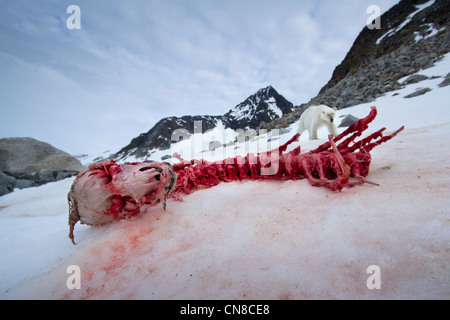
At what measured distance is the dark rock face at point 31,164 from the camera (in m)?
7.18

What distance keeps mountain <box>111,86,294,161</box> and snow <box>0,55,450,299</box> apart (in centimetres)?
5471

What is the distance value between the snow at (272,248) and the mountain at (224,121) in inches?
2154

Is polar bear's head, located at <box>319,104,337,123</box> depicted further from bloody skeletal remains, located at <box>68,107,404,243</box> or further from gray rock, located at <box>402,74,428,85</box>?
gray rock, located at <box>402,74,428,85</box>

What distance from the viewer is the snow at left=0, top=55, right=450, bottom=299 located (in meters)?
0.71

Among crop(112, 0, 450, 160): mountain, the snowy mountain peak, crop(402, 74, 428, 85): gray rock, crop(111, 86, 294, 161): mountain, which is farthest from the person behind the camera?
the snowy mountain peak

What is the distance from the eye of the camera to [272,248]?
0.95 meters

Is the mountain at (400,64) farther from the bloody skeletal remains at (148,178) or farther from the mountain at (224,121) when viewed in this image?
the mountain at (224,121)

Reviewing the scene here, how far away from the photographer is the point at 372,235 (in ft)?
2.90

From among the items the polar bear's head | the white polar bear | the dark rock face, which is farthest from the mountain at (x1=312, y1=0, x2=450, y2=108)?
the dark rock face

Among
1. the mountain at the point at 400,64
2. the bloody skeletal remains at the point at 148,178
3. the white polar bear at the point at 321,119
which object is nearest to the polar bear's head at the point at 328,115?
the white polar bear at the point at 321,119

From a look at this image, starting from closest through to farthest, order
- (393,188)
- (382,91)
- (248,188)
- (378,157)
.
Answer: (393,188)
(248,188)
(378,157)
(382,91)
